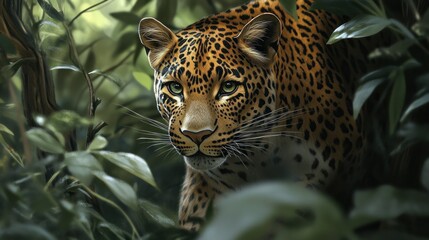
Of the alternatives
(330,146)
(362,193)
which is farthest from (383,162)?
(362,193)

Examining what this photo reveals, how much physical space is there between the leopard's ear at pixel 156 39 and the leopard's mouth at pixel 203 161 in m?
0.41

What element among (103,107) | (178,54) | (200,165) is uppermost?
(178,54)

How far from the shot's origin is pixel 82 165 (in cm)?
209

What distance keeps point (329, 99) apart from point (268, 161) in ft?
1.04

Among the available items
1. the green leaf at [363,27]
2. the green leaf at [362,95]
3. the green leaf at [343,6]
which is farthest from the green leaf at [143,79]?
the green leaf at [362,95]

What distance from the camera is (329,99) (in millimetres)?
3352

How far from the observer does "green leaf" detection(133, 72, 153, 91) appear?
390 cm

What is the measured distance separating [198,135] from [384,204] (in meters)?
1.34

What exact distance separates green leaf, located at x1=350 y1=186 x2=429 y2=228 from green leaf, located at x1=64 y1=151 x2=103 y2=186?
64cm

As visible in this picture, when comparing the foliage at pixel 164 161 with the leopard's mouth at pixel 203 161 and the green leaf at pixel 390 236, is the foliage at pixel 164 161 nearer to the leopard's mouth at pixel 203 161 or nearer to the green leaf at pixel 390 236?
the green leaf at pixel 390 236

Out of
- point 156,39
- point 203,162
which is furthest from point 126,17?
point 203,162

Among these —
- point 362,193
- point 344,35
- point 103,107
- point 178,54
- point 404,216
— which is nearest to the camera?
point 362,193

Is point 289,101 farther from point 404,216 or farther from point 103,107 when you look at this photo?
point 103,107

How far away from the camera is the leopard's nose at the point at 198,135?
119 inches
